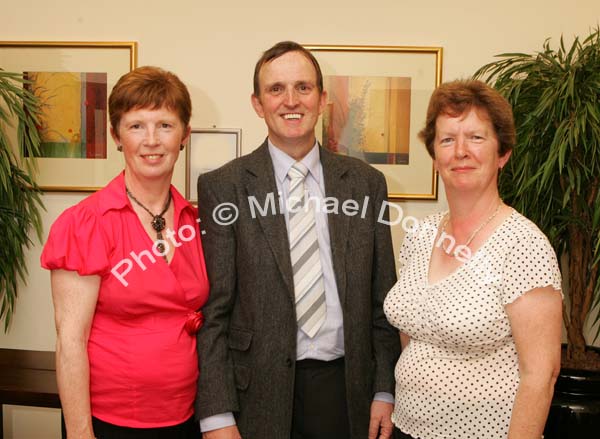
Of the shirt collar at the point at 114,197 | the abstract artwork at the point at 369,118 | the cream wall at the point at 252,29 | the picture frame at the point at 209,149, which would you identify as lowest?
the shirt collar at the point at 114,197

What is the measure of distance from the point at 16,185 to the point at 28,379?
88cm

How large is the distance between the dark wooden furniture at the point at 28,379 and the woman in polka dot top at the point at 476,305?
1.55 m

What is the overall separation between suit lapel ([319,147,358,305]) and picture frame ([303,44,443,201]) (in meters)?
1.02

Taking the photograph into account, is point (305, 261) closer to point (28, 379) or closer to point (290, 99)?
point (290, 99)

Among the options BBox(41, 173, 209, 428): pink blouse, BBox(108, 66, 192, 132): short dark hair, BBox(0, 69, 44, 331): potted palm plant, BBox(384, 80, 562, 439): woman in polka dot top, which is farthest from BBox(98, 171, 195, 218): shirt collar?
BBox(0, 69, 44, 331): potted palm plant

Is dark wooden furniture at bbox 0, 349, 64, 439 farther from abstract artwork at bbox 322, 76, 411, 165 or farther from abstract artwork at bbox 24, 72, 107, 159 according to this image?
abstract artwork at bbox 322, 76, 411, 165

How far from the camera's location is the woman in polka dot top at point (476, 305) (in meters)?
Result: 1.45

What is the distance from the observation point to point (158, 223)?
1.70 metres

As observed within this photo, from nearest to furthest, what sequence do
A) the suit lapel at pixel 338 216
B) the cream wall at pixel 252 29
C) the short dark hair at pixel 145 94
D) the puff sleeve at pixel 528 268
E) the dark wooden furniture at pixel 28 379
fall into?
the puff sleeve at pixel 528 268 < the short dark hair at pixel 145 94 < the suit lapel at pixel 338 216 < the dark wooden furniture at pixel 28 379 < the cream wall at pixel 252 29

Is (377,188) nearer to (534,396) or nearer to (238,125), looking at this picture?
(534,396)

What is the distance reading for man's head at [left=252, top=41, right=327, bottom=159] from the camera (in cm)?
181

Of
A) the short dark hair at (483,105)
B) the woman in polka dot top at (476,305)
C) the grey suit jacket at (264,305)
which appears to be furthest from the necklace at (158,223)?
the short dark hair at (483,105)

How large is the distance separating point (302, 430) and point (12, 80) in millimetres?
2225

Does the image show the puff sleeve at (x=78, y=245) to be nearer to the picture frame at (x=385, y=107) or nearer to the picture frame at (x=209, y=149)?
the picture frame at (x=209, y=149)
